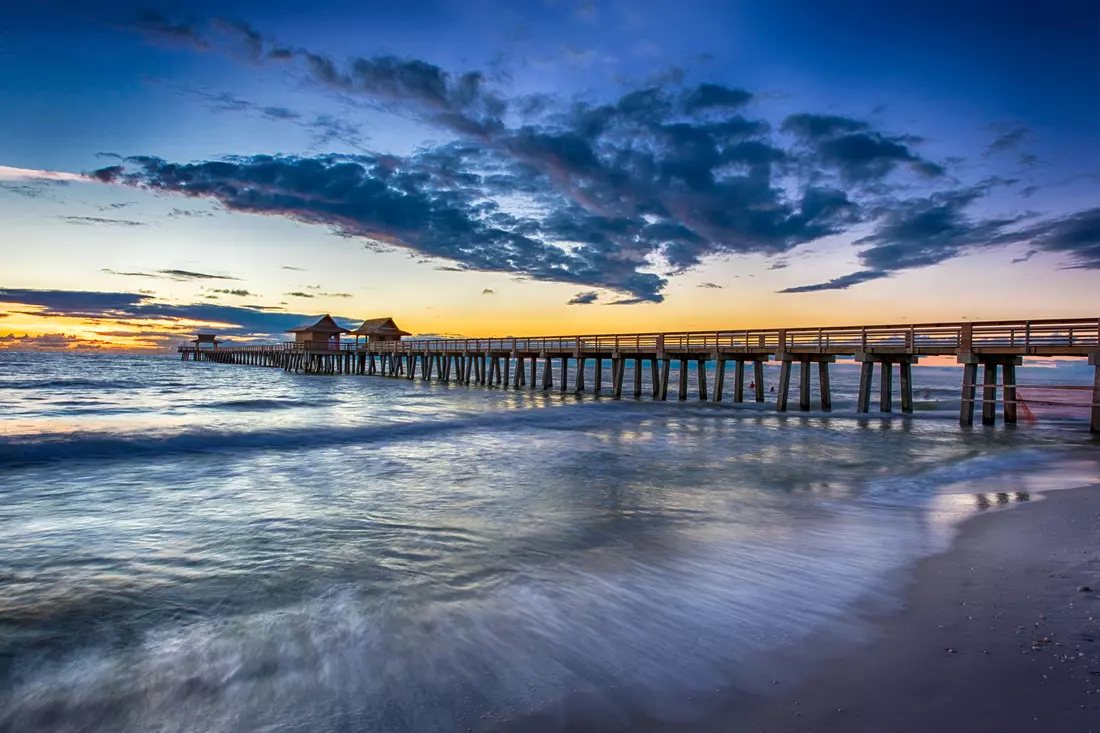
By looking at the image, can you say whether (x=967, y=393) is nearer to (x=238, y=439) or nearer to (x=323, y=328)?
(x=238, y=439)

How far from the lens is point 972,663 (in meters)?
3.57

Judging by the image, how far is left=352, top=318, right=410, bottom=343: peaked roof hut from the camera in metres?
65.4

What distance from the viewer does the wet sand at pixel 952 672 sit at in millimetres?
3020

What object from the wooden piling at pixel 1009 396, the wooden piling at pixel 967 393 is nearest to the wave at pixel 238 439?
the wooden piling at pixel 967 393

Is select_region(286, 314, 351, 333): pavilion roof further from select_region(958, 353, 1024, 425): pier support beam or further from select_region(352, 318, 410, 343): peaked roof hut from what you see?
select_region(958, 353, 1024, 425): pier support beam

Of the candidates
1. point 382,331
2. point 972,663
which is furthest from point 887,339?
point 382,331

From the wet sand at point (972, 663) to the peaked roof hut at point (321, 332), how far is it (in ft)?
226

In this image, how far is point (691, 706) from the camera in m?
3.36

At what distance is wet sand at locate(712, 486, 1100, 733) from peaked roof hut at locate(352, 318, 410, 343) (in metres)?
64.3

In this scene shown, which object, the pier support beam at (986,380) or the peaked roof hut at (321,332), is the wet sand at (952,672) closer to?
the pier support beam at (986,380)

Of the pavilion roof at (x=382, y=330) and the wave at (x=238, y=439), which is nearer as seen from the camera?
the wave at (x=238, y=439)

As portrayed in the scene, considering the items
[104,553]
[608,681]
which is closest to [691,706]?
[608,681]

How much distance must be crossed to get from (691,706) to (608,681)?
58cm

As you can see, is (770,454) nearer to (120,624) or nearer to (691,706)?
(691,706)
